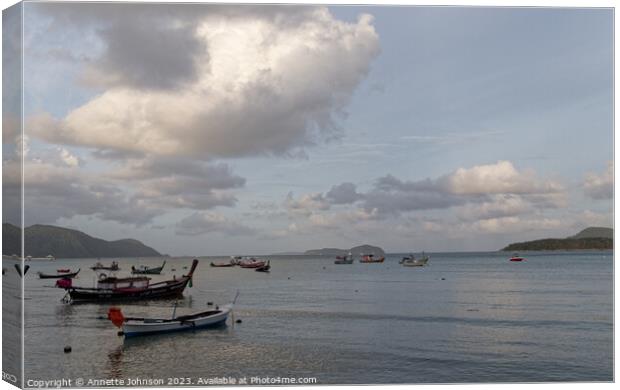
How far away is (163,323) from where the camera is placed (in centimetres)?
2242

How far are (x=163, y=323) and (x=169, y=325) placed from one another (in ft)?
1.25

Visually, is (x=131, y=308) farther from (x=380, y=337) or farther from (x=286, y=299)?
(x=380, y=337)

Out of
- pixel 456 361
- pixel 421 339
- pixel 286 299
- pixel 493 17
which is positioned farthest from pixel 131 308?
pixel 493 17

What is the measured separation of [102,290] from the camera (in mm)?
36438

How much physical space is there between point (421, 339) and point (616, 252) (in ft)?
26.8

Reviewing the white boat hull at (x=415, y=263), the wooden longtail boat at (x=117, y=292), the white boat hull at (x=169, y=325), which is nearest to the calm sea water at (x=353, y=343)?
the white boat hull at (x=169, y=325)

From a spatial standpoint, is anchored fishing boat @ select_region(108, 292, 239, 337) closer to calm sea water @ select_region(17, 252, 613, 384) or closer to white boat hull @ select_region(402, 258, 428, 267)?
calm sea water @ select_region(17, 252, 613, 384)

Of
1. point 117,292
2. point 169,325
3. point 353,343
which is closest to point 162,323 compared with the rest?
point 169,325

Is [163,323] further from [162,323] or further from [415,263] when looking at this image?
[415,263]

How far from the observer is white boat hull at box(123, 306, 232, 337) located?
854 inches

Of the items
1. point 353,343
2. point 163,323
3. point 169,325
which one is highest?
point 163,323

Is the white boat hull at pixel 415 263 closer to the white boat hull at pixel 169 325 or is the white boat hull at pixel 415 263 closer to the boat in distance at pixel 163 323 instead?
the boat in distance at pixel 163 323

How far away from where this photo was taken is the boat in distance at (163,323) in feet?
69.5

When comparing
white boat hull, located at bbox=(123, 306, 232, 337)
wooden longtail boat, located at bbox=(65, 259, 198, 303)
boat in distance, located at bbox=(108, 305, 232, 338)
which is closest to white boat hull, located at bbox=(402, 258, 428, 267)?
wooden longtail boat, located at bbox=(65, 259, 198, 303)
